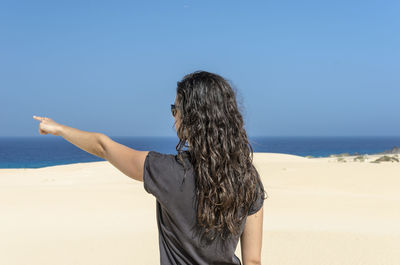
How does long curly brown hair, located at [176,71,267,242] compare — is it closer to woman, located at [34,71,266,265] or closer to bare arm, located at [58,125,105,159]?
woman, located at [34,71,266,265]

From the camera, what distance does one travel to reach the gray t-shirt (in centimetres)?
178

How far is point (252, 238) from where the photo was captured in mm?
1966

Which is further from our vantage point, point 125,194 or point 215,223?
point 125,194

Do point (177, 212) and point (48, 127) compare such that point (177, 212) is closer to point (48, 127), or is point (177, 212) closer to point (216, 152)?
point (216, 152)

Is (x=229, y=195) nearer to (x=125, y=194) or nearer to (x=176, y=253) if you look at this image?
(x=176, y=253)

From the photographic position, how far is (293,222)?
8.69 metres

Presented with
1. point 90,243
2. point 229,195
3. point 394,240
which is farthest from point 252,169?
point 394,240

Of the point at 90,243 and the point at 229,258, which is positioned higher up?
the point at 229,258

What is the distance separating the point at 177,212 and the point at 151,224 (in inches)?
269

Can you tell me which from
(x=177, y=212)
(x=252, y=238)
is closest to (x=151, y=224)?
(x=252, y=238)

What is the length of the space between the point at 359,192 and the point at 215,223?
12.7 m

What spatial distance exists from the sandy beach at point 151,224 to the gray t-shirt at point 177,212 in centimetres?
471

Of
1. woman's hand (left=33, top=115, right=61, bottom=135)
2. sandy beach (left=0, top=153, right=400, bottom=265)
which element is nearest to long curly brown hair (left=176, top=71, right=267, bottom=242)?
woman's hand (left=33, top=115, right=61, bottom=135)

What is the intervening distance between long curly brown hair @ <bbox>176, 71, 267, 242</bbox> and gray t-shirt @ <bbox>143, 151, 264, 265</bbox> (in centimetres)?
4
